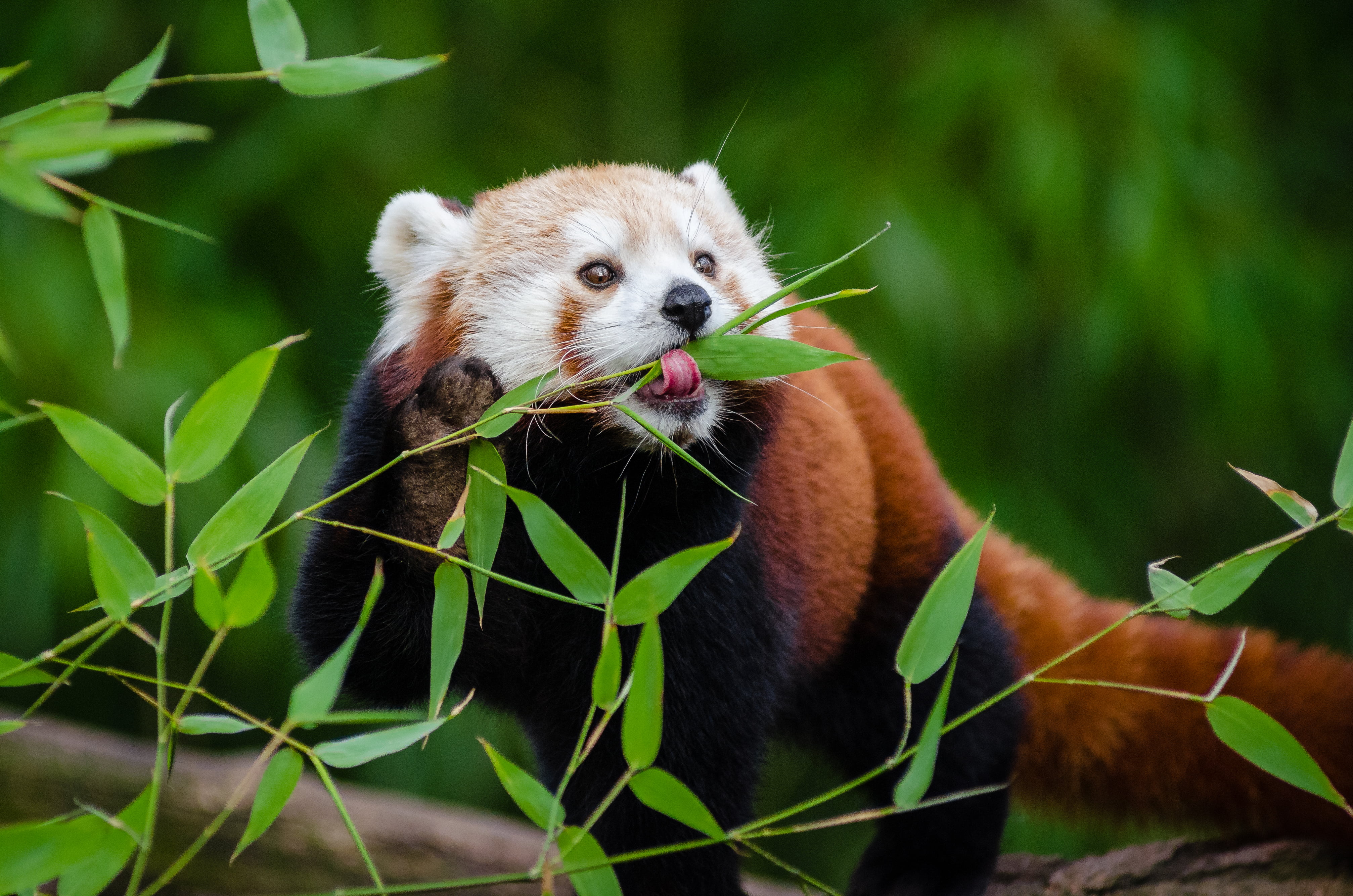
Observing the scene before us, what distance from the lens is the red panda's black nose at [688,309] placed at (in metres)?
1.42

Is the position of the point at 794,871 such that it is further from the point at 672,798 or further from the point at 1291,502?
the point at 1291,502

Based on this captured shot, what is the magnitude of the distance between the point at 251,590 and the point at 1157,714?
1671 mm

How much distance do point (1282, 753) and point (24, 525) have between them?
3.08 m

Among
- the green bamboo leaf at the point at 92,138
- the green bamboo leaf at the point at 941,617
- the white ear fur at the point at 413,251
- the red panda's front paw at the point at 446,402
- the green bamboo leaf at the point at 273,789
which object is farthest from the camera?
the white ear fur at the point at 413,251

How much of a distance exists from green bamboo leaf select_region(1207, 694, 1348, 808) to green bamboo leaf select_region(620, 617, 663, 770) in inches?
23.5

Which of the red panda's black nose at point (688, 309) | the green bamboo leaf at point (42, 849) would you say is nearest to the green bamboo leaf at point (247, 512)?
the green bamboo leaf at point (42, 849)

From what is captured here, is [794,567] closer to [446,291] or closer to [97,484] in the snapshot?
[446,291]

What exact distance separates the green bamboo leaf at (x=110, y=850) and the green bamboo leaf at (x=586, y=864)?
0.38 meters

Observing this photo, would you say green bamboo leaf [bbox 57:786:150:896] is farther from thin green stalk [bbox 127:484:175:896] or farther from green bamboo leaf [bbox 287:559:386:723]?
green bamboo leaf [bbox 287:559:386:723]

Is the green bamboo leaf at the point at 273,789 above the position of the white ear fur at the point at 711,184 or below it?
below

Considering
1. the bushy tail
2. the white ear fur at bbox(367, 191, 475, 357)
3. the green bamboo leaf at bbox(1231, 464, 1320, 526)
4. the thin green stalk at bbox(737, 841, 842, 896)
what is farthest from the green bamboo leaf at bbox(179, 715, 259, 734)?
the bushy tail

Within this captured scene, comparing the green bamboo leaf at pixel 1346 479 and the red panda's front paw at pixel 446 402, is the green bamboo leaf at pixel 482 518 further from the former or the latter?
the green bamboo leaf at pixel 1346 479

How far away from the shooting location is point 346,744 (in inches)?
41.6

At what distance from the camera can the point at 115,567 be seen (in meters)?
1.04
